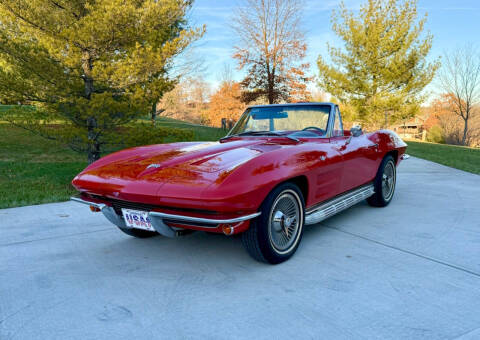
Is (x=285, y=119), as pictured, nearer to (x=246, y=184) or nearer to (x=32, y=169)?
(x=246, y=184)

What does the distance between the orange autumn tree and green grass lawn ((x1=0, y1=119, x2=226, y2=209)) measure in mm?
20663

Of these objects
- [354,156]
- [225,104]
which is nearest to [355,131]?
[354,156]

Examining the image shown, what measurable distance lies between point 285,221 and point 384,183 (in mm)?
2523

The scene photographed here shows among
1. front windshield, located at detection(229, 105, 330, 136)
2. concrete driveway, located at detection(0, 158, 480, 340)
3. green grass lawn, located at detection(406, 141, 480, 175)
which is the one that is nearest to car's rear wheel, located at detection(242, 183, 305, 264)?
concrete driveway, located at detection(0, 158, 480, 340)

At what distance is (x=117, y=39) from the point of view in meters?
6.80

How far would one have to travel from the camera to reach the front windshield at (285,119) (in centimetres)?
411

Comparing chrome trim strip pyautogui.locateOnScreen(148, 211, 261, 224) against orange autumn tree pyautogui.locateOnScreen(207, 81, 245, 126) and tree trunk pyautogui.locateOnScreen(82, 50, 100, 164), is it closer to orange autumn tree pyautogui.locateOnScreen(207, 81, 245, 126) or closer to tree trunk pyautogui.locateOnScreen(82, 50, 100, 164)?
tree trunk pyautogui.locateOnScreen(82, 50, 100, 164)

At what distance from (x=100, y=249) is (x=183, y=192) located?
4.59ft

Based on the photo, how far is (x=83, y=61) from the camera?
6.86 metres

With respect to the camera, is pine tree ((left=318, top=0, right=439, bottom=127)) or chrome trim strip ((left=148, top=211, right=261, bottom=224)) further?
pine tree ((left=318, top=0, right=439, bottom=127))

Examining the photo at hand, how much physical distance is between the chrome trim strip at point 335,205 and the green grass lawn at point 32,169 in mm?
4069

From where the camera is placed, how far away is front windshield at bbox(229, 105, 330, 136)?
4.11 meters

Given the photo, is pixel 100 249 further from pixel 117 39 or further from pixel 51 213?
pixel 117 39

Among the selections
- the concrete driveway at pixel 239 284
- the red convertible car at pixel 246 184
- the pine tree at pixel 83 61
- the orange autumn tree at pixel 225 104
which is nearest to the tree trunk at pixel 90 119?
the pine tree at pixel 83 61
